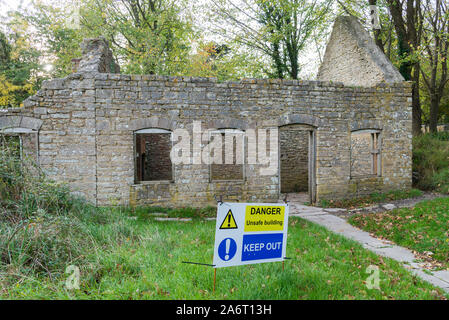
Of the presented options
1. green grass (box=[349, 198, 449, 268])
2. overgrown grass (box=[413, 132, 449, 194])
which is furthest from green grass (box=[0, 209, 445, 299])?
overgrown grass (box=[413, 132, 449, 194])

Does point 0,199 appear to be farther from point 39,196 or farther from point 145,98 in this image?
point 145,98

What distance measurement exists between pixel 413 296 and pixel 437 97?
16.0 m

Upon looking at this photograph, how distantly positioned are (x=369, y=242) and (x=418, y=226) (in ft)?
4.65

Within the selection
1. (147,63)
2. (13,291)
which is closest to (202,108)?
(13,291)

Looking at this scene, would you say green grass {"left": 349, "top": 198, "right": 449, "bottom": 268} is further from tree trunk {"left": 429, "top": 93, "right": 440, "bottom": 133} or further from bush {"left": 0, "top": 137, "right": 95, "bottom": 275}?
tree trunk {"left": 429, "top": 93, "right": 440, "bottom": 133}

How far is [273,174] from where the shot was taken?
898 cm

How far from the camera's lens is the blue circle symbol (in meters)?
3.37

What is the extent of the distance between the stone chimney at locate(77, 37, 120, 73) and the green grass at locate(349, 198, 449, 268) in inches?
329

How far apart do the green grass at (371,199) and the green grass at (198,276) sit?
408 cm

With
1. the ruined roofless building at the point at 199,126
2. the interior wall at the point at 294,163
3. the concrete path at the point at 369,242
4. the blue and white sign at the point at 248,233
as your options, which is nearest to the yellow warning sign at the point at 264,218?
the blue and white sign at the point at 248,233

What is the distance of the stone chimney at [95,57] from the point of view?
27.1ft

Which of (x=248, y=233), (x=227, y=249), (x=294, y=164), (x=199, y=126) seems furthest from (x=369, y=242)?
(x=294, y=164)

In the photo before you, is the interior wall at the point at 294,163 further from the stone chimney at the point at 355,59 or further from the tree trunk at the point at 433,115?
the tree trunk at the point at 433,115

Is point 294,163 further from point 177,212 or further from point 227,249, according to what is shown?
point 227,249
